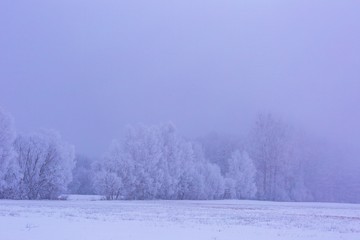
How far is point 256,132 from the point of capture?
366ft

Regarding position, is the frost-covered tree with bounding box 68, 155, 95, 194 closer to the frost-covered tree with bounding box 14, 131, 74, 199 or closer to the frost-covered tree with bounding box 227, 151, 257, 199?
the frost-covered tree with bounding box 14, 131, 74, 199

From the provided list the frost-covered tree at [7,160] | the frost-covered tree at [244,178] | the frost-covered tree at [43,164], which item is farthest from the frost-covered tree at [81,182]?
the frost-covered tree at [244,178]

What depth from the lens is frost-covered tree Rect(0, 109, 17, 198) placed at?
2857 inches

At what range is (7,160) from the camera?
73062mm

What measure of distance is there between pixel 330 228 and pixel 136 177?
194 ft

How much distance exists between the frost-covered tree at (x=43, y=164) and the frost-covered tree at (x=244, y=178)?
39.2m

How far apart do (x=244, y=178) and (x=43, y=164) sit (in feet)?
149

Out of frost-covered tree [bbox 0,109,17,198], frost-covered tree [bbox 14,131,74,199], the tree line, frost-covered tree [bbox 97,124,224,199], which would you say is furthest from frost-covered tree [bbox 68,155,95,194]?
frost-covered tree [bbox 0,109,17,198]

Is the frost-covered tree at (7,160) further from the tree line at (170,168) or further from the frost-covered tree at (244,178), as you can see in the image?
the frost-covered tree at (244,178)

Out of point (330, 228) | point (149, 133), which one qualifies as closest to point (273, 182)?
point (149, 133)

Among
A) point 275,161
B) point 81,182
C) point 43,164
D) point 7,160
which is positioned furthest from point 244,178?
point 7,160

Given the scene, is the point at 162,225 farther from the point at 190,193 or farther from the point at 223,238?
the point at 190,193

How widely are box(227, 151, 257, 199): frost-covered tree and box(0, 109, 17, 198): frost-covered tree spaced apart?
48396 millimetres

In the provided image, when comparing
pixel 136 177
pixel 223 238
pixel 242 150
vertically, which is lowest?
pixel 223 238
